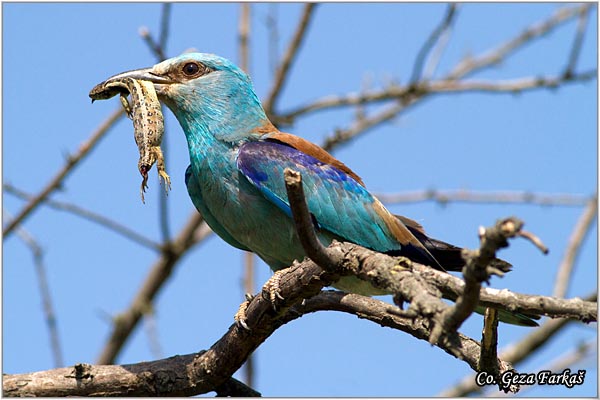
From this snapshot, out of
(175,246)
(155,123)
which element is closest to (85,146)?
(175,246)

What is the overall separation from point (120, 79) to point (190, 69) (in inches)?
24.1

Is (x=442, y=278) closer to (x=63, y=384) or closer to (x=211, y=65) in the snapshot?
(x=63, y=384)

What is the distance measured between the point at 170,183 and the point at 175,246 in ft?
13.2

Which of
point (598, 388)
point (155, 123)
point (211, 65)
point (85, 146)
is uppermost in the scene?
point (85, 146)

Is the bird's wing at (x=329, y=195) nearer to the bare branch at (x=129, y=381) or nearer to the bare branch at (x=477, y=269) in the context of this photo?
the bare branch at (x=129, y=381)

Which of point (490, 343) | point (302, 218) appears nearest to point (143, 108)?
point (302, 218)

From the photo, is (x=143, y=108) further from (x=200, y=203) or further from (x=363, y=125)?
(x=363, y=125)

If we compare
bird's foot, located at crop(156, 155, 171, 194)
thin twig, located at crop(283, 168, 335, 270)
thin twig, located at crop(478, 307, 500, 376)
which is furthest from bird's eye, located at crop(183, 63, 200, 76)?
thin twig, located at crop(478, 307, 500, 376)

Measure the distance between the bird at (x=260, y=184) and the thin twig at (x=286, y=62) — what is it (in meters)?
3.53

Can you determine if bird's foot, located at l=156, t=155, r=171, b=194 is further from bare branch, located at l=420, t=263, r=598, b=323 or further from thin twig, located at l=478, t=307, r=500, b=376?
thin twig, located at l=478, t=307, r=500, b=376

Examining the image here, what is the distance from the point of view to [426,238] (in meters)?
6.46

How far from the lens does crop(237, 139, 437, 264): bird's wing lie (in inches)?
241

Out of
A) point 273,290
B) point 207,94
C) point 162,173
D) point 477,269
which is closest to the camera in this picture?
point 477,269

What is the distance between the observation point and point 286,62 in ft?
34.3
